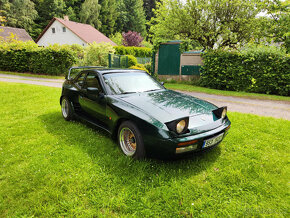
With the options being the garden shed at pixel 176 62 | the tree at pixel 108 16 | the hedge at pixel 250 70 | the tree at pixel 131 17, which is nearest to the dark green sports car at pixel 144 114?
the hedge at pixel 250 70

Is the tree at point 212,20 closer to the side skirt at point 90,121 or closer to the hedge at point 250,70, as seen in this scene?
the hedge at point 250,70

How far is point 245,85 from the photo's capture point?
36.0 ft

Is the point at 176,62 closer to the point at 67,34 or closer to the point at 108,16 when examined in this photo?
the point at 67,34

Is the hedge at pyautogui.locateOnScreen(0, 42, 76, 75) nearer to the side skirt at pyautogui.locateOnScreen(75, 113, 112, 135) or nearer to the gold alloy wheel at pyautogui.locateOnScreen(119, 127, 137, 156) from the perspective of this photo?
the side skirt at pyautogui.locateOnScreen(75, 113, 112, 135)

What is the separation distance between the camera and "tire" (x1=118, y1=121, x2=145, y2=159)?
122 inches

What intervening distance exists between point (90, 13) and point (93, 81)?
48559 mm

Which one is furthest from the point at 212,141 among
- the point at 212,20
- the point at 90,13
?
the point at 90,13

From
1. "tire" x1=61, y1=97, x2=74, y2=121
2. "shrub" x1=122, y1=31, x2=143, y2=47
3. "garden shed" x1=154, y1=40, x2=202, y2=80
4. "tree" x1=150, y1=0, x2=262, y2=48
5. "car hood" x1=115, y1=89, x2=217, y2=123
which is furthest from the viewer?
"shrub" x1=122, y1=31, x2=143, y2=47

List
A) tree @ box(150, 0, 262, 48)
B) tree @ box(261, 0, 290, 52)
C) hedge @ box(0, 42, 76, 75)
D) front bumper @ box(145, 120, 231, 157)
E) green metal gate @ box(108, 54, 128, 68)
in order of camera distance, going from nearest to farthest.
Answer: front bumper @ box(145, 120, 231, 157)
tree @ box(261, 0, 290, 52)
tree @ box(150, 0, 262, 48)
green metal gate @ box(108, 54, 128, 68)
hedge @ box(0, 42, 76, 75)

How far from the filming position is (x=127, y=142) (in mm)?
3523

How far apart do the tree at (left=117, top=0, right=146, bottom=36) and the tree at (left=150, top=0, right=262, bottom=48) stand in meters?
43.0

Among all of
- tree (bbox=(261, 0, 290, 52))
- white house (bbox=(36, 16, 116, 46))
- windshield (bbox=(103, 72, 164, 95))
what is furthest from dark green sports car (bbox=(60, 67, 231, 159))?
white house (bbox=(36, 16, 116, 46))

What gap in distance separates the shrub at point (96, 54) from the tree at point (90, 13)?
34428 mm

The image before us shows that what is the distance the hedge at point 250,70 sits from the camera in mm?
10031
